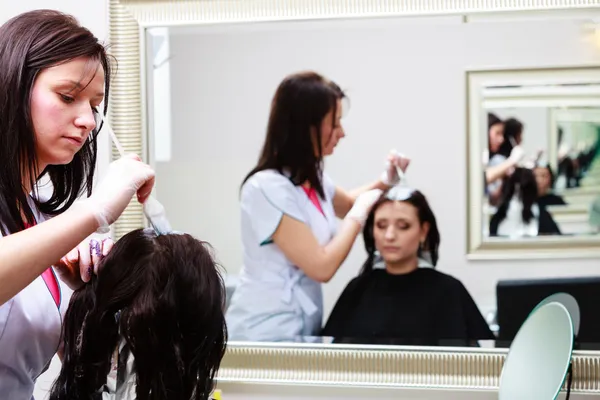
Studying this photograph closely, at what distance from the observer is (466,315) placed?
1.87 metres

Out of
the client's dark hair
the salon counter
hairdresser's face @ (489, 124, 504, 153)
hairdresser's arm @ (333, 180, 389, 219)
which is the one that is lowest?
the salon counter

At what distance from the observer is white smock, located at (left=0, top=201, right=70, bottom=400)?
1.31 m

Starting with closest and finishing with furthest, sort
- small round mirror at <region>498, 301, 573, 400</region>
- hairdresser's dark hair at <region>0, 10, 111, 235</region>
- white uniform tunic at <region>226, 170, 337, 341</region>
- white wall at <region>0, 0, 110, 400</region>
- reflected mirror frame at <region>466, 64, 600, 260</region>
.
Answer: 1. hairdresser's dark hair at <region>0, 10, 111, 235</region>
2. small round mirror at <region>498, 301, 573, 400</region>
3. reflected mirror frame at <region>466, 64, 600, 260</region>
4. white uniform tunic at <region>226, 170, 337, 341</region>
5. white wall at <region>0, 0, 110, 400</region>

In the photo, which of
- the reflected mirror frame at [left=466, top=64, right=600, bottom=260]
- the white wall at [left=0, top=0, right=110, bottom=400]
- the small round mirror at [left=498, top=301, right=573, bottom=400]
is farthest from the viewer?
the white wall at [left=0, top=0, right=110, bottom=400]

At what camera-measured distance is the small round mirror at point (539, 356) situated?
5.25 feet

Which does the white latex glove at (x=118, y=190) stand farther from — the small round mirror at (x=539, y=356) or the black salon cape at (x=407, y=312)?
the small round mirror at (x=539, y=356)

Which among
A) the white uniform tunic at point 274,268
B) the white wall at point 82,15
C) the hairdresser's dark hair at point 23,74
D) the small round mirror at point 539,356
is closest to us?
the hairdresser's dark hair at point 23,74

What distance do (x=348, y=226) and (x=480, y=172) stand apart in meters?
0.33

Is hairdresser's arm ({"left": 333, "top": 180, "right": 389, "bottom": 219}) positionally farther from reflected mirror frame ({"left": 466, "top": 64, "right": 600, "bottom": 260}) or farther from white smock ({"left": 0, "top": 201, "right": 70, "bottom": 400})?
white smock ({"left": 0, "top": 201, "right": 70, "bottom": 400})

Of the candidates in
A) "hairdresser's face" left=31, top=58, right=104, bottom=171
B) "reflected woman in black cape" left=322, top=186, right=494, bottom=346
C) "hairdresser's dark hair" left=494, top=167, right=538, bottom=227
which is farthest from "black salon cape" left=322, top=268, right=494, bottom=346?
"hairdresser's face" left=31, top=58, right=104, bottom=171

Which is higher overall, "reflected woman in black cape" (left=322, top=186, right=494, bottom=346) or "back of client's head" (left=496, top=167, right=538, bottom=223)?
"back of client's head" (left=496, top=167, right=538, bottom=223)

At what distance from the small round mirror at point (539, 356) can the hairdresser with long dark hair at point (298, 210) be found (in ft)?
1.45

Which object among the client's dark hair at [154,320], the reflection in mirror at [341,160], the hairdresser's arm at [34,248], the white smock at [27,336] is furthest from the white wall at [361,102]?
the hairdresser's arm at [34,248]

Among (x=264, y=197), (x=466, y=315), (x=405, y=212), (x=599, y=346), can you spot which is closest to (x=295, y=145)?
(x=264, y=197)
